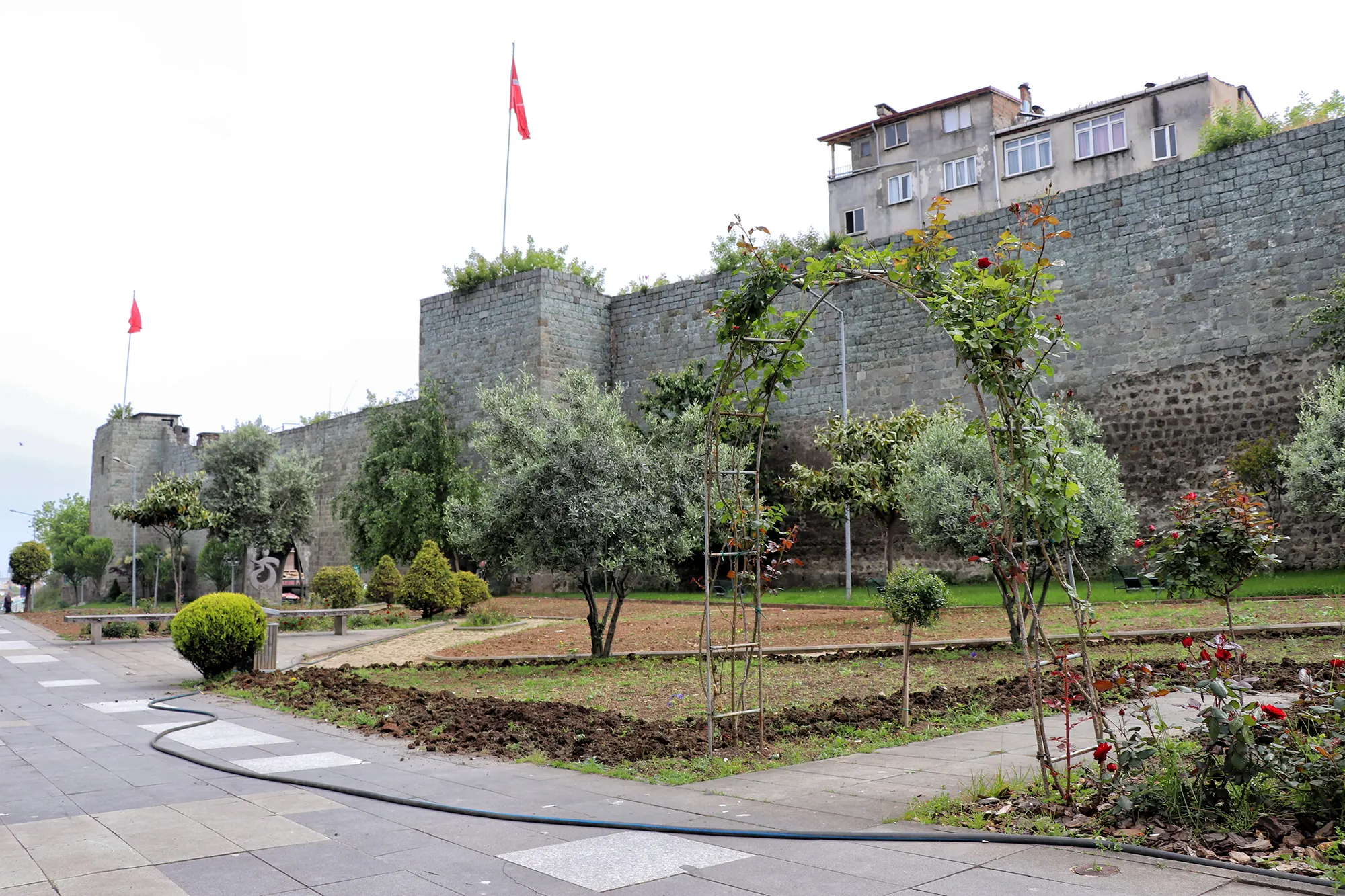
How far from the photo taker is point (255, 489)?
25.8m

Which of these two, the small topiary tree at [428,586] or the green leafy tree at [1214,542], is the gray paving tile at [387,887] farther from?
the small topiary tree at [428,586]

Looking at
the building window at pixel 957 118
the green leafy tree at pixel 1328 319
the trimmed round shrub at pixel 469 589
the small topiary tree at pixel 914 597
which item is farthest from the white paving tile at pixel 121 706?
the building window at pixel 957 118

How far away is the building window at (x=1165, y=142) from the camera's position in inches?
1148

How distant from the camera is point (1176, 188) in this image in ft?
55.2

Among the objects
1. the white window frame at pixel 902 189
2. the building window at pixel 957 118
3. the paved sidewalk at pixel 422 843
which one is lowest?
the paved sidewalk at pixel 422 843

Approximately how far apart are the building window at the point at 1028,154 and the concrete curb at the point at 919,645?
79.9 ft

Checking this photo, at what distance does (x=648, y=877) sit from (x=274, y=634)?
8548 millimetres

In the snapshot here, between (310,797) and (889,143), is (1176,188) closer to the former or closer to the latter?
(310,797)

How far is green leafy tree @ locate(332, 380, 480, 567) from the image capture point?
23.1m

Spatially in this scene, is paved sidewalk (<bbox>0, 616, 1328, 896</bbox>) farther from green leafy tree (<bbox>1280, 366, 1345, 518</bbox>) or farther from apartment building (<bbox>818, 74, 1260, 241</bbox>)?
apartment building (<bbox>818, 74, 1260, 241</bbox>)

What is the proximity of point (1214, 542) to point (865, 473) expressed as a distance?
441 inches

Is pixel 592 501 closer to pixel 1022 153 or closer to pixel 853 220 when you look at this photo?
pixel 1022 153

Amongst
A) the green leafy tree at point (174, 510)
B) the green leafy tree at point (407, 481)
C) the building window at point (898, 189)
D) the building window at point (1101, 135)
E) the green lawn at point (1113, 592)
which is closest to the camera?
the green lawn at point (1113, 592)

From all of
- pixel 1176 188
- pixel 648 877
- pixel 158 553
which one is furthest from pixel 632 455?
pixel 158 553
